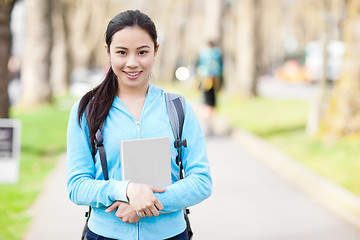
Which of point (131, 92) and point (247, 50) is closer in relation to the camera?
point (131, 92)

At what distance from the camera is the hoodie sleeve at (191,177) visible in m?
2.21

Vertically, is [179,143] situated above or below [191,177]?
above

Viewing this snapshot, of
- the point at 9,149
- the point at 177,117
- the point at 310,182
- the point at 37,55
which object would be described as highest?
the point at 37,55

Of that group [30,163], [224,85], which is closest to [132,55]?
[30,163]

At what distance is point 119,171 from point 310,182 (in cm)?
546

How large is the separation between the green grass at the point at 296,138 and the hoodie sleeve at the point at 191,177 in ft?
15.7

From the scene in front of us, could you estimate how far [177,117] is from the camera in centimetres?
233

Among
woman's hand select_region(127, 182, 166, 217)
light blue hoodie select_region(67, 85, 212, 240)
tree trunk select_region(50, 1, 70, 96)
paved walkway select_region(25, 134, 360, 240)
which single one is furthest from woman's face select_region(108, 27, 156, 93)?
tree trunk select_region(50, 1, 70, 96)

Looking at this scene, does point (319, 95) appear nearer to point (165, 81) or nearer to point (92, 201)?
point (92, 201)

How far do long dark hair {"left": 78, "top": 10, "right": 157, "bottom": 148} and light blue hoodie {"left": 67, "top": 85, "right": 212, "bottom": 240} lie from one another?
0.03m

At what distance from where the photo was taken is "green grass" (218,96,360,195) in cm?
789

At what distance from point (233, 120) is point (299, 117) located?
1.83 metres

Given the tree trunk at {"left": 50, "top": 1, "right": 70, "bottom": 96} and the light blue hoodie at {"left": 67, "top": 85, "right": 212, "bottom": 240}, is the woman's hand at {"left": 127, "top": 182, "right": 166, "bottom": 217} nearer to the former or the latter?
the light blue hoodie at {"left": 67, "top": 85, "right": 212, "bottom": 240}

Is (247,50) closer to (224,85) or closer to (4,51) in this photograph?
(224,85)
